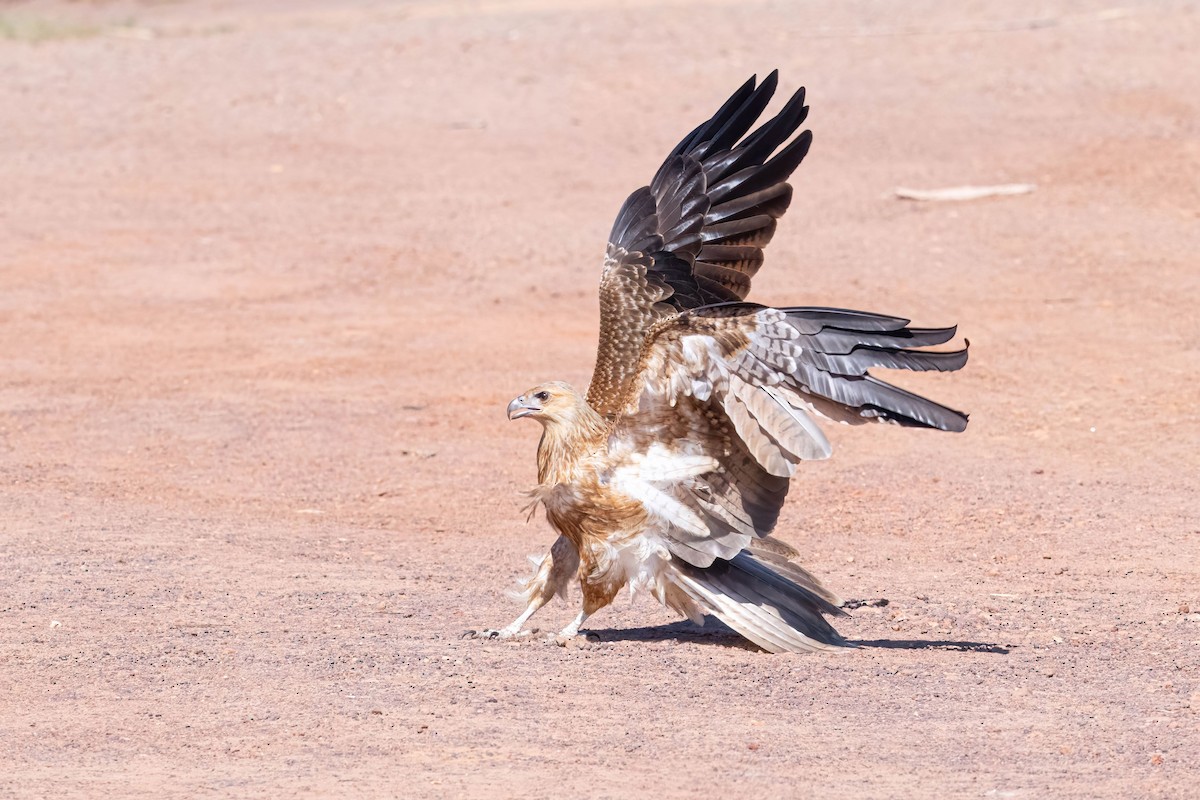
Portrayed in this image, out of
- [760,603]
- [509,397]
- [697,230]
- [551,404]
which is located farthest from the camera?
[509,397]

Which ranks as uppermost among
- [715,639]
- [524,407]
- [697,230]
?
[697,230]

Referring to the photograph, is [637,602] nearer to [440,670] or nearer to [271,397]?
[440,670]

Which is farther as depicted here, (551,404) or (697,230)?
(697,230)

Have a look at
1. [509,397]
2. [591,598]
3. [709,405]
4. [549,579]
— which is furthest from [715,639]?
[509,397]

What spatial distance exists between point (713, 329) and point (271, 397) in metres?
6.30

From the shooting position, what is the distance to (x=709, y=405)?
6293 millimetres

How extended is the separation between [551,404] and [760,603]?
115cm

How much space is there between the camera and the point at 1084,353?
1258 centimetres

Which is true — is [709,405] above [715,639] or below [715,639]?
above

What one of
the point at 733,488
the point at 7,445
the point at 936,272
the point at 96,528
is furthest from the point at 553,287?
the point at 733,488

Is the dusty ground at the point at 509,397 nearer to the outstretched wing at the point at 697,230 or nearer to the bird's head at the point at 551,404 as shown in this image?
the bird's head at the point at 551,404

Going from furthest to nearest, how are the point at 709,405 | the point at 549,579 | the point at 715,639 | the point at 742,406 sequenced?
the point at 715,639
the point at 549,579
the point at 709,405
the point at 742,406

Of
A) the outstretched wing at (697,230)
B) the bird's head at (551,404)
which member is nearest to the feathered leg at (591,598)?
the bird's head at (551,404)

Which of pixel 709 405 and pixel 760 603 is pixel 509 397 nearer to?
pixel 760 603
